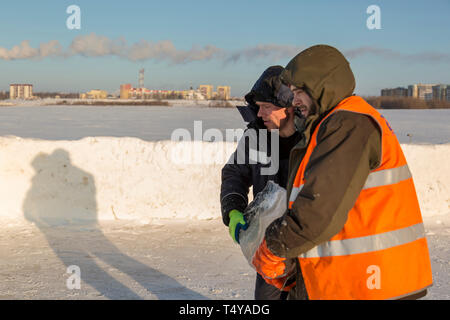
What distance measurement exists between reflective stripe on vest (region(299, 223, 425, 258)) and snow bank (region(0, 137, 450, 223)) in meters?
5.98

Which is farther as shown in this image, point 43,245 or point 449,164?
point 449,164

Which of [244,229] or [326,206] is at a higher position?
[326,206]

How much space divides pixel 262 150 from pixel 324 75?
0.99 metres

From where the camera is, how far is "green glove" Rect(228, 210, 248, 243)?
2.35 metres

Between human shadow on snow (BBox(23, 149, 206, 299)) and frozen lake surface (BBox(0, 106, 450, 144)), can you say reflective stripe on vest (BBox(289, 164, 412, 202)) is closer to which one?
human shadow on snow (BBox(23, 149, 206, 299))

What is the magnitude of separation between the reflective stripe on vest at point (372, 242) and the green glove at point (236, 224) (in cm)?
65

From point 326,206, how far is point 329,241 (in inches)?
6.9

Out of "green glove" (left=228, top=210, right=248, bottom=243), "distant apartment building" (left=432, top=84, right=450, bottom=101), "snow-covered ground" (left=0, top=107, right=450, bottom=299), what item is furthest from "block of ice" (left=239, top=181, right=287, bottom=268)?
→ "distant apartment building" (left=432, top=84, right=450, bottom=101)

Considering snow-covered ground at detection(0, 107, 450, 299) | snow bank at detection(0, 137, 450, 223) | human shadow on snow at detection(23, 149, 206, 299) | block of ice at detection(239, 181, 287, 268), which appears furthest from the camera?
snow bank at detection(0, 137, 450, 223)

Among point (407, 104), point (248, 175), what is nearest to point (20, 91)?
point (407, 104)

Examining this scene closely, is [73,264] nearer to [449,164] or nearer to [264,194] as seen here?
[264,194]

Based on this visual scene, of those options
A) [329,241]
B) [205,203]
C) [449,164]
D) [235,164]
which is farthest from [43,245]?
[449,164]

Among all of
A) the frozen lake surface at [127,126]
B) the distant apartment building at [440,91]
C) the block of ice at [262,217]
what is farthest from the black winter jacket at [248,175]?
the distant apartment building at [440,91]

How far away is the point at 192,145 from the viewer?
309 inches
